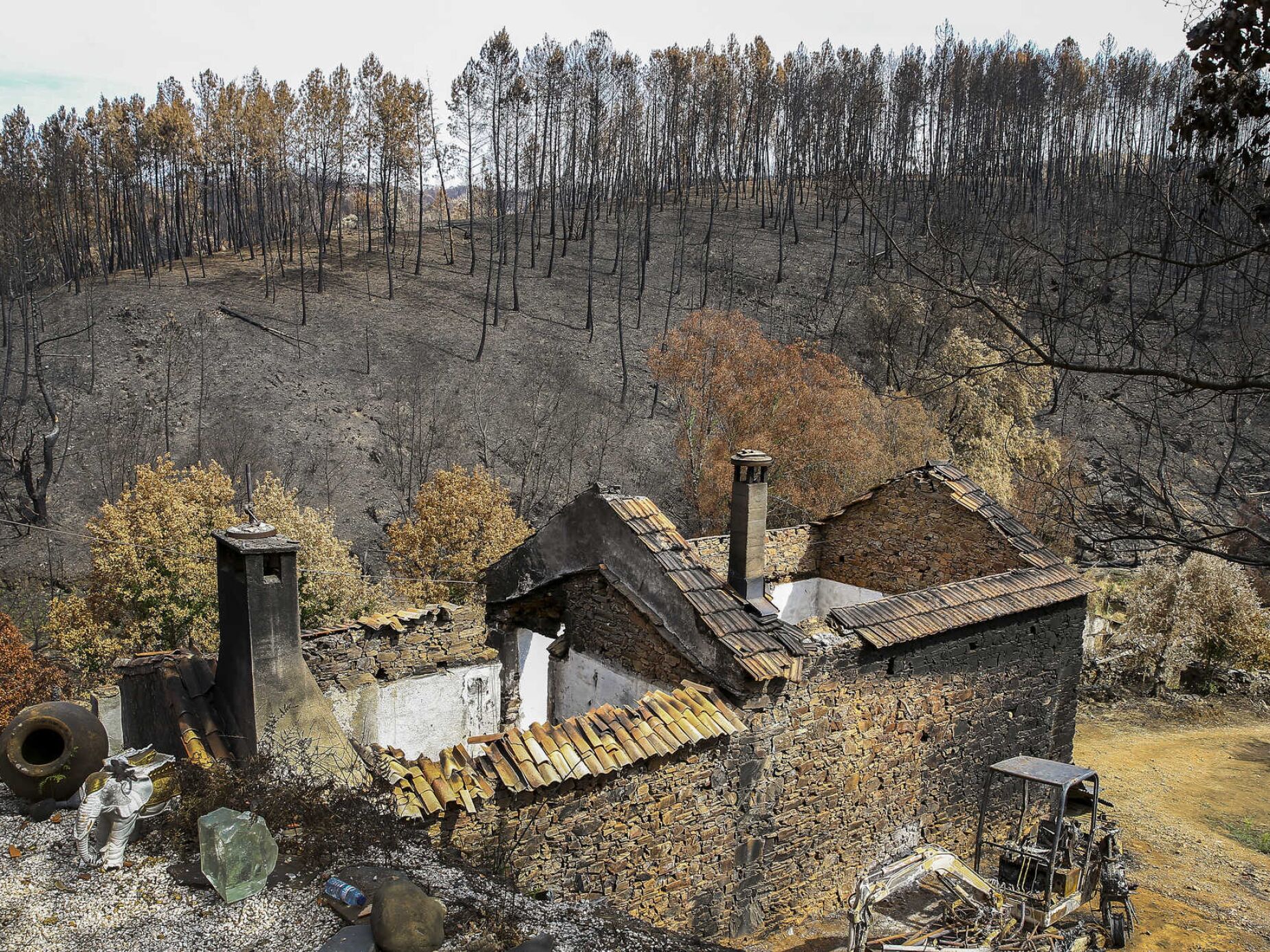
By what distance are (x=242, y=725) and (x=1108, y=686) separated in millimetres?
20914

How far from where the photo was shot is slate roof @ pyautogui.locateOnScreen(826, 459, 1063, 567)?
48.2ft

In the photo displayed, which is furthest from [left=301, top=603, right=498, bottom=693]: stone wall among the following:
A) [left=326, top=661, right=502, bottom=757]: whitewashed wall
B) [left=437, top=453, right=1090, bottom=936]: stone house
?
[left=437, top=453, right=1090, bottom=936]: stone house

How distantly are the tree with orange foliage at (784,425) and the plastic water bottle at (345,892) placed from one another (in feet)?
81.8

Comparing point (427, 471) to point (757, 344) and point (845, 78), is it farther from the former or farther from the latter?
point (845, 78)

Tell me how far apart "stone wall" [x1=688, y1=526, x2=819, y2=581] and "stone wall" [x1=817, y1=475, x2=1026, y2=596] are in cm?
26

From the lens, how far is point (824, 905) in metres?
11.9

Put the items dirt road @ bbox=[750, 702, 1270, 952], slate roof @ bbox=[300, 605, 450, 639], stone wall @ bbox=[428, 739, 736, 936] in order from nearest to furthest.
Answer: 1. stone wall @ bbox=[428, 739, 736, 936]
2. dirt road @ bbox=[750, 702, 1270, 952]
3. slate roof @ bbox=[300, 605, 450, 639]

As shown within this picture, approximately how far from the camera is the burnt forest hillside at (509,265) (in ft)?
119

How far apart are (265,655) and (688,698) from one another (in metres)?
4.61

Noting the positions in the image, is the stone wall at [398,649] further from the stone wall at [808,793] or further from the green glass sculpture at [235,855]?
the green glass sculpture at [235,855]

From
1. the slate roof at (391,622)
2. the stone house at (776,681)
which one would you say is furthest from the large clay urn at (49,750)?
the slate roof at (391,622)

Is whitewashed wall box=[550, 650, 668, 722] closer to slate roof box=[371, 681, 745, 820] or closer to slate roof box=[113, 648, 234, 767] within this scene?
slate roof box=[371, 681, 745, 820]

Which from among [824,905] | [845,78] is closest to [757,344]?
[824,905]

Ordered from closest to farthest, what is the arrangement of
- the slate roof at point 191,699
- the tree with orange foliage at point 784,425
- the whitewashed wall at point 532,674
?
the slate roof at point 191,699 → the whitewashed wall at point 532,674 → the tree with orange foliage at point 784,425
